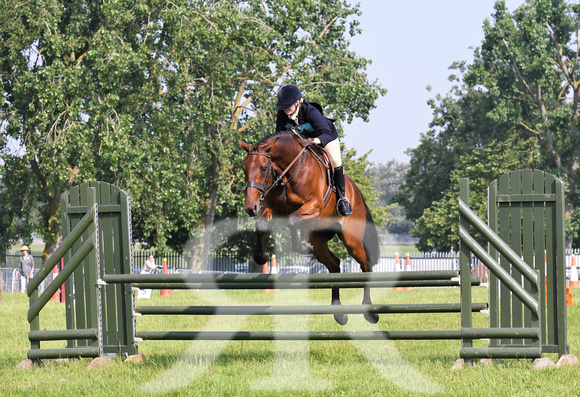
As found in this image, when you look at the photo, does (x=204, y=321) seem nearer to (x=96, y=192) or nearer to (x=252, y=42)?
(x=96, y=192)

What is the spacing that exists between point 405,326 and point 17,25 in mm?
17633

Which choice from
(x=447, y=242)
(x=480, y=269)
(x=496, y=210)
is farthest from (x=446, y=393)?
(x=447, y=242)

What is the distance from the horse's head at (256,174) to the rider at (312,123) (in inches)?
21.2

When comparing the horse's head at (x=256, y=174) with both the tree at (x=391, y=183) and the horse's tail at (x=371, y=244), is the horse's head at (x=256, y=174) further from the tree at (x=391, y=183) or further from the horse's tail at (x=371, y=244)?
the tree at (x=391, y=183)

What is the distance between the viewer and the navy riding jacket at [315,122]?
22.8 feet

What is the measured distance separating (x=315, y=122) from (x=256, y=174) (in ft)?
3.52

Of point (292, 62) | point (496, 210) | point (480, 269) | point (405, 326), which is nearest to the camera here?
point (496, 210)

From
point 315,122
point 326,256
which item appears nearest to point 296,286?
point 326,256

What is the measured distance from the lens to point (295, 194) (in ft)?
22.0

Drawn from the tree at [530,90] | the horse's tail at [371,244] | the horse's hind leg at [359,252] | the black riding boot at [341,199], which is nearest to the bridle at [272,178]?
the black riding boot at [341,199]

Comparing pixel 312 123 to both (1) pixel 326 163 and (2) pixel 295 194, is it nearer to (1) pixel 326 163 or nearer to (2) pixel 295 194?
(1) pixel 326 163

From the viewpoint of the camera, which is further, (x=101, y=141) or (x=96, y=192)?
(x=101, y=141)

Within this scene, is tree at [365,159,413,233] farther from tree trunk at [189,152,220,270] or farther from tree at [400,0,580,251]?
tree trunk at [189,152,220,270]

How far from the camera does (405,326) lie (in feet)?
34.2
